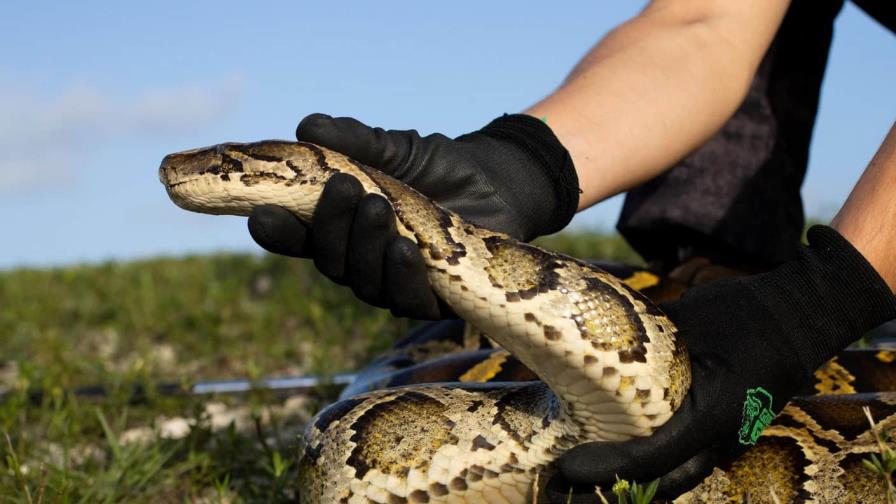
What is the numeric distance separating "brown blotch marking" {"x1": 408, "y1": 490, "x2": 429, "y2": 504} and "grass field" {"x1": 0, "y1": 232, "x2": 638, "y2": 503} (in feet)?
2.81

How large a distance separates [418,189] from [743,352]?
1.33 metres

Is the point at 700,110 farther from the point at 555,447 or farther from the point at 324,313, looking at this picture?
the point at 324,313

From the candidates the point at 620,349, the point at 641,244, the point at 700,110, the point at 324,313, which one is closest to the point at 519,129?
the point at 700,110

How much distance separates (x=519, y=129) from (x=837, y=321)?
5.05ft

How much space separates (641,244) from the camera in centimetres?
668

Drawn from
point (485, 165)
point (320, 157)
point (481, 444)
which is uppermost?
point (320, 157)

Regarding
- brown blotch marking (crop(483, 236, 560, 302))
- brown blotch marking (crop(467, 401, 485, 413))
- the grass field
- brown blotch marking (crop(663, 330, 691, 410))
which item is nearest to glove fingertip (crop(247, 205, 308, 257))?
brown blotch marking (crop(483, 236, 560, 302))

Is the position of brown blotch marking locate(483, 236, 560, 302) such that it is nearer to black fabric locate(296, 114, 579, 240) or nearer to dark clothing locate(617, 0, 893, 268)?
black fabric locate(296, 114, 579, 240)

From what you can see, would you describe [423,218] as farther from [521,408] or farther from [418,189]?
[521,408]

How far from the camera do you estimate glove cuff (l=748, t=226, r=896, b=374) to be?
10.9ft

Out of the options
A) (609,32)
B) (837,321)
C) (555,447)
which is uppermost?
(609,32)

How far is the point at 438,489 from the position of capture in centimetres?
327

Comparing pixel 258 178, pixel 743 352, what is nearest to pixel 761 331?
pixel 743 352

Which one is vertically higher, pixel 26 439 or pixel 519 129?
pixel 519 129
